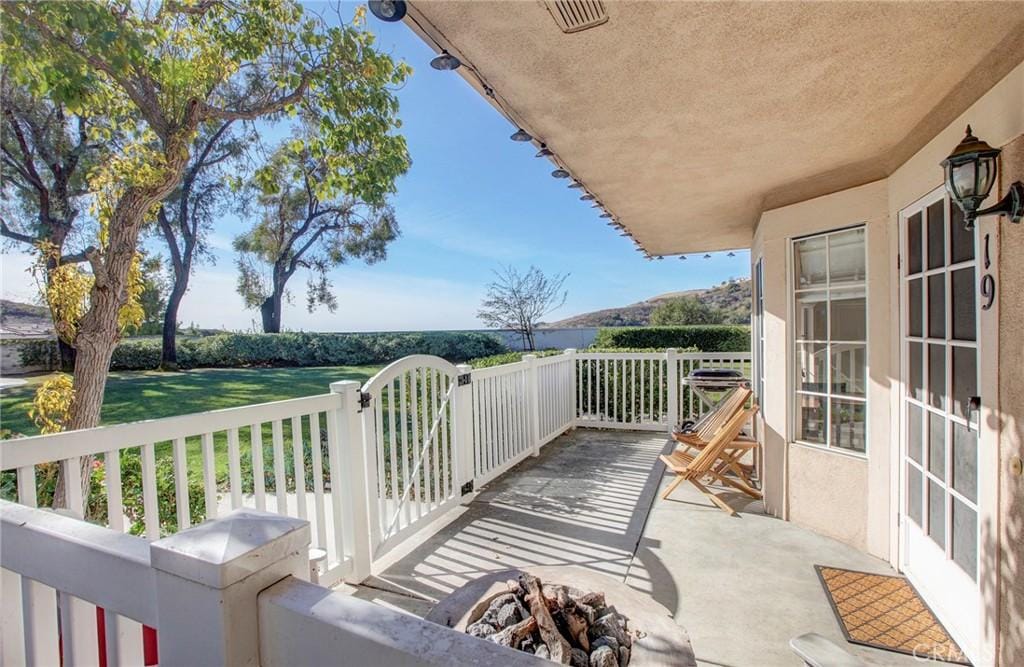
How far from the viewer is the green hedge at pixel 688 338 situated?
1187 cm

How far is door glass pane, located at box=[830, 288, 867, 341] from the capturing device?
3.30 meters

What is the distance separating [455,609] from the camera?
1.73m

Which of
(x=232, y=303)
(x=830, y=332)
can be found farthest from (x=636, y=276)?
(x=830, y=332)

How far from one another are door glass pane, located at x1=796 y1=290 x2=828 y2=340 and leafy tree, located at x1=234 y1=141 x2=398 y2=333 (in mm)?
15786

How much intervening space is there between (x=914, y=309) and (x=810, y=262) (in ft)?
3.08

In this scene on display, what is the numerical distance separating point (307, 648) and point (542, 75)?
2.27 metres

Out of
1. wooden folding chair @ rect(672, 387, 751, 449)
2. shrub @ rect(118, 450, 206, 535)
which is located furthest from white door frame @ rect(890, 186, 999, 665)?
shrub @ rect(118, 450, 206, 535)

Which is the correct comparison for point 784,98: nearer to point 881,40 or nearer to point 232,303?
point 881,40

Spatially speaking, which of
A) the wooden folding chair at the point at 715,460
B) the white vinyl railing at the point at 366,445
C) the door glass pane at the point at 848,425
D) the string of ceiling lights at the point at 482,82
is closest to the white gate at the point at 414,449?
the white vinyl railing at the point at 366,445

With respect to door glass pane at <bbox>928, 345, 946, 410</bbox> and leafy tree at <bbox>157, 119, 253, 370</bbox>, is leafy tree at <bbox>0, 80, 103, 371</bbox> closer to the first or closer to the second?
leafy tree at <bbox>157, 119, 253, 370</bbox>

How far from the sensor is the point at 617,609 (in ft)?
5.68

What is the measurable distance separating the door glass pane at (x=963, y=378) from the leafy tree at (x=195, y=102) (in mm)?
4443

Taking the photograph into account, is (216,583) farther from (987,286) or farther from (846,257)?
(846,257)

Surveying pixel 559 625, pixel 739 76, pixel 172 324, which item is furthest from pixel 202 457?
pixel 172 324
